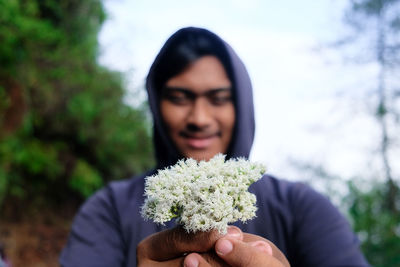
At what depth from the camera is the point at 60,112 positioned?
1366 cm

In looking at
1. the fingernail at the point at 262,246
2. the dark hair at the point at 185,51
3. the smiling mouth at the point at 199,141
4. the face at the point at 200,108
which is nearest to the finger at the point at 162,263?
the fingernail at the point at 262,246

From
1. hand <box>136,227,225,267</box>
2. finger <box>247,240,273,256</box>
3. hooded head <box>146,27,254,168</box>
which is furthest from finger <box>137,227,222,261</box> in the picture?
hooded head <box>146,27,254,168</box>

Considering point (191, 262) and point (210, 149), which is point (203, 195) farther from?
point (210, 149)

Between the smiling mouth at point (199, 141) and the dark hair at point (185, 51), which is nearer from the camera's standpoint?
the dark hair at point (185, 51)

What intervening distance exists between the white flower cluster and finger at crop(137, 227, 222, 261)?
7 centimetres

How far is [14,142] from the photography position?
11047 millimetres

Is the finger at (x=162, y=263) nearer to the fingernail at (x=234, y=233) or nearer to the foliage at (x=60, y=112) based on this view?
the fingernail at (x=234, y=233)

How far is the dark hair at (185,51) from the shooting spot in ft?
8.03

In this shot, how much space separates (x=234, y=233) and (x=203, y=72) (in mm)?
1265

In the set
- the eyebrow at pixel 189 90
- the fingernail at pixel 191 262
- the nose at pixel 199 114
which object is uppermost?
the eyebrow at pixel 189 90

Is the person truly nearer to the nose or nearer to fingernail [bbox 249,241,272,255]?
the nose

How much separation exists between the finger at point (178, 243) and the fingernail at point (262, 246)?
0.20 m

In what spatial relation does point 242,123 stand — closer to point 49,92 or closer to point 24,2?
point 24,2

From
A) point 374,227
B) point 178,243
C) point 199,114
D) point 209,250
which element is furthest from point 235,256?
point 374,227
